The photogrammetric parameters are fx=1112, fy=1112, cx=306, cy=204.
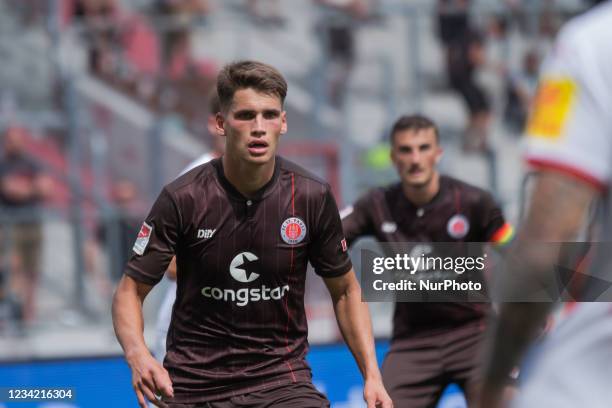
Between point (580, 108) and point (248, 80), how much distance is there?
9.39 ft

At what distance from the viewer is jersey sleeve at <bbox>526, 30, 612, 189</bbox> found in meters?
2.10

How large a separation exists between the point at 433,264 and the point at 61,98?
23.0ft

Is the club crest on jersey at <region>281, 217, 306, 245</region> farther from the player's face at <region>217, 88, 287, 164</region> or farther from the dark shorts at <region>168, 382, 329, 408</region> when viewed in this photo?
the dark shorts at <region>168, 382, 329, 408</region>

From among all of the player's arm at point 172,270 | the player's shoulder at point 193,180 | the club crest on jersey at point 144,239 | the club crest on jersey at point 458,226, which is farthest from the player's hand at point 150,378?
the club crest on jersey at point 458,226

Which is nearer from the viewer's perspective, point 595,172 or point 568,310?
point 595,172

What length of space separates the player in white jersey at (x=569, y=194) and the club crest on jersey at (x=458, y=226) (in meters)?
4.29

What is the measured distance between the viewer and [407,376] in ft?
21.4

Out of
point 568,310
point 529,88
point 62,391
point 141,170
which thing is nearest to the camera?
point 568,310

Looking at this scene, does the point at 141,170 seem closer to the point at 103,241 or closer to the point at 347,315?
the point at 103,241

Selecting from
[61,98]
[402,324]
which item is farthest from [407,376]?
[61,98]

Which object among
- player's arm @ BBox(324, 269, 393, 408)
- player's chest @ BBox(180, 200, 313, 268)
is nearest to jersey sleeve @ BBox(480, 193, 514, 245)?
player's arm @ BBox(324, 269, 393, 408)

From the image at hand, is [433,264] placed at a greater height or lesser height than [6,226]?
lesser

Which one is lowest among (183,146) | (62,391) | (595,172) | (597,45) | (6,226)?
(62,391)

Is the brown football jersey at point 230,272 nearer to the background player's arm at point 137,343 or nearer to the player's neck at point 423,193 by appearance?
the background player's arm at point 137,343
